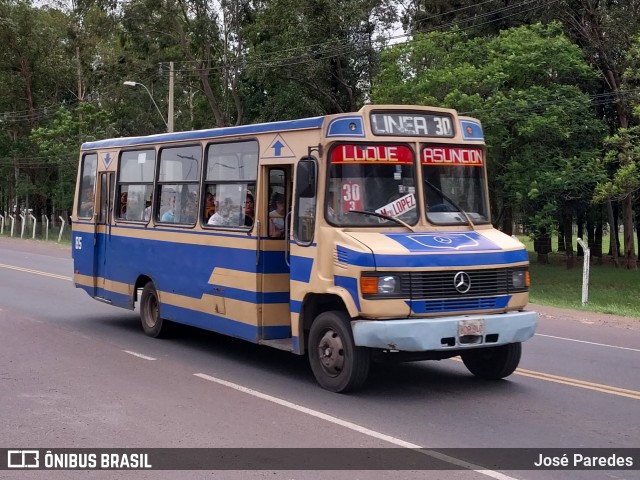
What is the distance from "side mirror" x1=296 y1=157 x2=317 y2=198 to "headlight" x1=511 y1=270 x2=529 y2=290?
7.44 ft

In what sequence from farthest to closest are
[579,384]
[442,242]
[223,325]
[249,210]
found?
[223,325], [249,210], [579,384], [442,242]

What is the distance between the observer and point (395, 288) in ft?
25.7

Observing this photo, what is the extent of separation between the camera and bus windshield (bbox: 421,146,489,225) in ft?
28.7

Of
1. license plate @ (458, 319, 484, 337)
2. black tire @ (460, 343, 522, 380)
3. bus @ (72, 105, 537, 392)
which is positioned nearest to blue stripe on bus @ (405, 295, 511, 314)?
bus @ (72, 105, 537, 392)

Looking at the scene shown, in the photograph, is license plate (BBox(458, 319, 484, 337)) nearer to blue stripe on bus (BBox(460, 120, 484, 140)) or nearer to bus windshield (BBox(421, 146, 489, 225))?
bus windshield (BBox(421, 146, 489, 225))

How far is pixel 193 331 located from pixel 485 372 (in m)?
5.18

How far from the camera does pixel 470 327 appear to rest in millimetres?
8047

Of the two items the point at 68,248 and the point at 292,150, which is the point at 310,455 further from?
the point at 68,248

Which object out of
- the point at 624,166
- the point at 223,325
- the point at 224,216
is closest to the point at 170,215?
the point at 224,216

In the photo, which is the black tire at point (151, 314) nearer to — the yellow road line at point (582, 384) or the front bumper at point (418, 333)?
the front bumper at point (418, 333)

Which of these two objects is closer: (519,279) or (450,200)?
(519,279)

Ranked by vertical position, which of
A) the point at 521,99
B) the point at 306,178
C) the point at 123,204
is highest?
the point at 521,99

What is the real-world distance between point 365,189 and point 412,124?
929mm

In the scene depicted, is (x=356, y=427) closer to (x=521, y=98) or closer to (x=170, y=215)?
(x=170, y=215)
